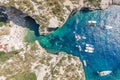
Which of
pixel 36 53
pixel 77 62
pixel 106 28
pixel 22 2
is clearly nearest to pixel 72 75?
pixel 77 62

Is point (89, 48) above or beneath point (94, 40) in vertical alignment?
beneath

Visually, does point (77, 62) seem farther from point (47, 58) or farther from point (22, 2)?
point (22, 2)

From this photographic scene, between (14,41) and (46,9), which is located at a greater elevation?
(46,9)

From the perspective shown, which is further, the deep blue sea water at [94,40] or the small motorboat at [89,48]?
the small motorboat at [89,48]

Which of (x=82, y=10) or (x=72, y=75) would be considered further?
(x=82, y=10)

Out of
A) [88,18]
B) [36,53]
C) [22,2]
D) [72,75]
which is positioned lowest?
[72,75]

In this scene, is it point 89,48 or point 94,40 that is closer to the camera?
point 89,48

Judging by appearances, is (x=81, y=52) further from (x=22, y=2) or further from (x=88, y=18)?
(x=22, y=2)

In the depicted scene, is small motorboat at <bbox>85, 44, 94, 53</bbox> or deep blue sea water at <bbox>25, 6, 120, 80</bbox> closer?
deep blue sea water at <bbox>25, 6, 120, 80</bbox>
